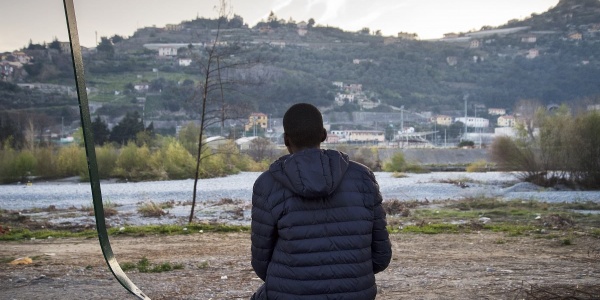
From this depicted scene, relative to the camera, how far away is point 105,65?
4028cm

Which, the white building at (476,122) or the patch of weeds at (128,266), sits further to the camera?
the white building at (476,122)

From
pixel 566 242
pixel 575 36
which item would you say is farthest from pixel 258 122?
pixel 566 242

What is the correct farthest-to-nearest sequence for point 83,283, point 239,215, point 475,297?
1. point 239,215
2. point 83,283
3. point 475,297

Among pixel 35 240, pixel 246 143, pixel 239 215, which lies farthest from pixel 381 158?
pixel 35 240

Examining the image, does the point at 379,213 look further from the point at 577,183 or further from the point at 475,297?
the point at 577,183

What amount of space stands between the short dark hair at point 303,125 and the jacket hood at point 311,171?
0.08 metres

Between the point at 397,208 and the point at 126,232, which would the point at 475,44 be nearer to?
the point at 397,208

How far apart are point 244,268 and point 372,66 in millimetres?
49992

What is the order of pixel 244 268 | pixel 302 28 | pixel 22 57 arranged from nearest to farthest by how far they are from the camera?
pixel 22 57
pixel 244 268
pixel 302 28

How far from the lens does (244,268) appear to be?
23.2 feet

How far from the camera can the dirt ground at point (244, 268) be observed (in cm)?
584

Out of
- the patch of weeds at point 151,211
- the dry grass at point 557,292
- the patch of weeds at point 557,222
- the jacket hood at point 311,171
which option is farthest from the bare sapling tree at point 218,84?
the jacket hood at point 311,171

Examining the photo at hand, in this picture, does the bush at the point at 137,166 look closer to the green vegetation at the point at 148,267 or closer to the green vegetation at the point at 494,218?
the green vegetation at the point at 494,218

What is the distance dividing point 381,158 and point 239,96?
12.8m
